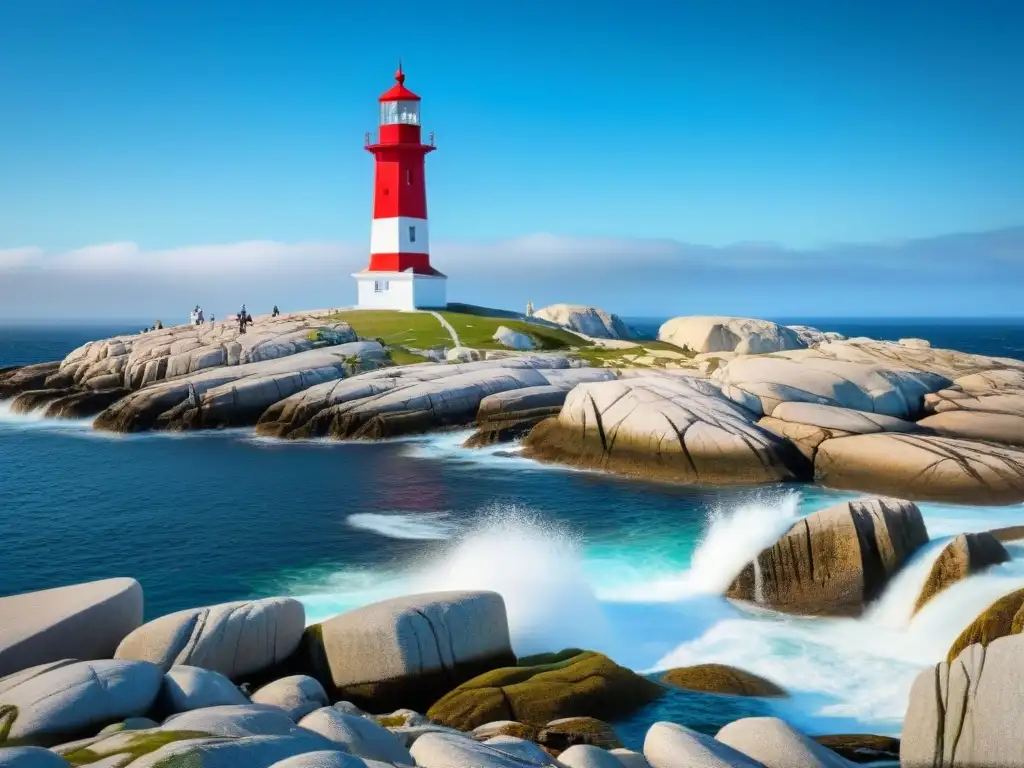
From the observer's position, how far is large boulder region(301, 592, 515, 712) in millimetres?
12102

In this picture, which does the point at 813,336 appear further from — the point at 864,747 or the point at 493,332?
the point at 864,747

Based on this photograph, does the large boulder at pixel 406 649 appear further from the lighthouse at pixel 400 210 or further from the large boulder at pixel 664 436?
the lighthouse at pixel 400 210

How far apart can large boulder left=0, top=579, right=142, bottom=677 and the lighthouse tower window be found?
2138 inches

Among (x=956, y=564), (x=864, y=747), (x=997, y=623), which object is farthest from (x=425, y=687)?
(x=956, y=564)

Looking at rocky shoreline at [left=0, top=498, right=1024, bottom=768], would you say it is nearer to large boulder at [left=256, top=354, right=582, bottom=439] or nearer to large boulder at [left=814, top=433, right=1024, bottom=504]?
large boulder at [left=814, top=433, right=1024, bottom=504]

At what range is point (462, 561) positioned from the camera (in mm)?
19500

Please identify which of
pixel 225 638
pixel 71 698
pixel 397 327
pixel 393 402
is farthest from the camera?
pixel 397 327

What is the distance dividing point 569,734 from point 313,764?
500 centimetres

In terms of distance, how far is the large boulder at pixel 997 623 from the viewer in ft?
37.5

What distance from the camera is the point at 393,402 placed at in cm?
3966

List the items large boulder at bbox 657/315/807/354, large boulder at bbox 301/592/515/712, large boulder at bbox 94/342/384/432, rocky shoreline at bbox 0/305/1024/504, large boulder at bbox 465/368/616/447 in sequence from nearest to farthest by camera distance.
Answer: large boulder at bbox 301/592/515/712, rocky shoreline at bbox 0/305/1024/504, large boulder at bbox 465/368/616/447, large boulder at bbox 94/342/384/432, large boulder at bbox 657/315/807/354

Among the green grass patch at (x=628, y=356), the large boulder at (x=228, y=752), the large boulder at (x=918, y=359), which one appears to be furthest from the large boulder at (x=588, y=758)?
the green grass patch at (x=628, y=356)

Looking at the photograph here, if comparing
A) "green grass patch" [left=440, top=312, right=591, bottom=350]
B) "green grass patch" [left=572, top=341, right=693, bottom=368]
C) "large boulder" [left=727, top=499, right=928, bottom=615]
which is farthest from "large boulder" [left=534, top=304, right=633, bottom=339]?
"large boulder" [left=727, top=499, right=928, bottom=615]

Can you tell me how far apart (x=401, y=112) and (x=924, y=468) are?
4740 cm
